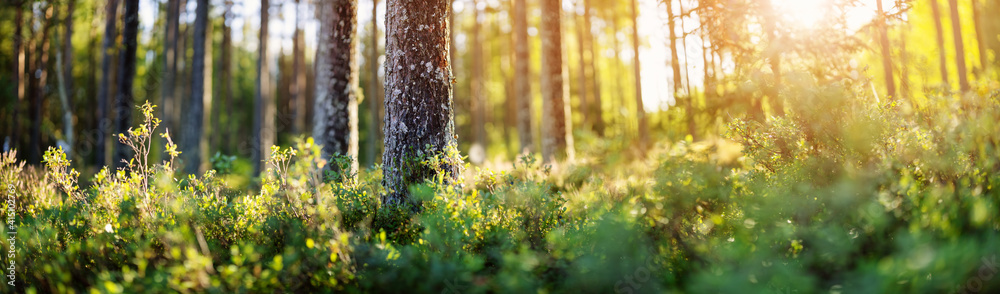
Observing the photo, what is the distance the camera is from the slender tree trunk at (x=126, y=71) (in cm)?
1017

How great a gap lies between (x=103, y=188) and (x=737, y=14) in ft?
26.0

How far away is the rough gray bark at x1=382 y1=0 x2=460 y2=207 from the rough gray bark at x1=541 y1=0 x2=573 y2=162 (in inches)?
229

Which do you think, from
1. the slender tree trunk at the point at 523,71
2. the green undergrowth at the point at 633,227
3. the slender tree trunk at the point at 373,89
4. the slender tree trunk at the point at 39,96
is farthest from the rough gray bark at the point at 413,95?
the slender tree trunk at the point at 39,96

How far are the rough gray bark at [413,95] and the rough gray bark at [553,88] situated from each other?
5812 mm

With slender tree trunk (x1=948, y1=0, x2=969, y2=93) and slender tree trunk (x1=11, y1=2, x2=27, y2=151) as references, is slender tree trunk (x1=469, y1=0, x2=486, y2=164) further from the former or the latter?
slender tree trunk (x1=11, y1=2, x2=27, y2=151)

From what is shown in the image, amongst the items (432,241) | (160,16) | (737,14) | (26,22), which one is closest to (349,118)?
(432,241)

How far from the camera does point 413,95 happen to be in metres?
4.66

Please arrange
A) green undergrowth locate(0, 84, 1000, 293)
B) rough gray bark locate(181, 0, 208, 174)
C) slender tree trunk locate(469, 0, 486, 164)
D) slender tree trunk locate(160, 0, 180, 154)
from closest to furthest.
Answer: green undergrowth locate(0, 84, 1000, 293), rough gray bark locate(181, 0, 208, 174), slender tree trunk locate(160, 0, 180, 154), slender tree trunk locate(469, 0, 486, 164)

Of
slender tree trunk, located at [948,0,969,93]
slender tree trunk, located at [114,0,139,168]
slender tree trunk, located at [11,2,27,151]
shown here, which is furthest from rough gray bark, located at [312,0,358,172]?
slender tree trunk, located at [11,2,27,151]

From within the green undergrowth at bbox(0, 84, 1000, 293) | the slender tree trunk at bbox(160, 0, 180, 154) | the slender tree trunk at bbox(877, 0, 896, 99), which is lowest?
the green undergrowth at bbox(0, 84, 1000, 293)

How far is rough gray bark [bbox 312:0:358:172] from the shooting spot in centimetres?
726

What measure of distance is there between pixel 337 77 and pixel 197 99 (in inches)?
318

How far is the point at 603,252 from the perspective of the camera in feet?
9.76

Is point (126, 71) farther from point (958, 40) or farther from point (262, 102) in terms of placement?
point (958, 40)
